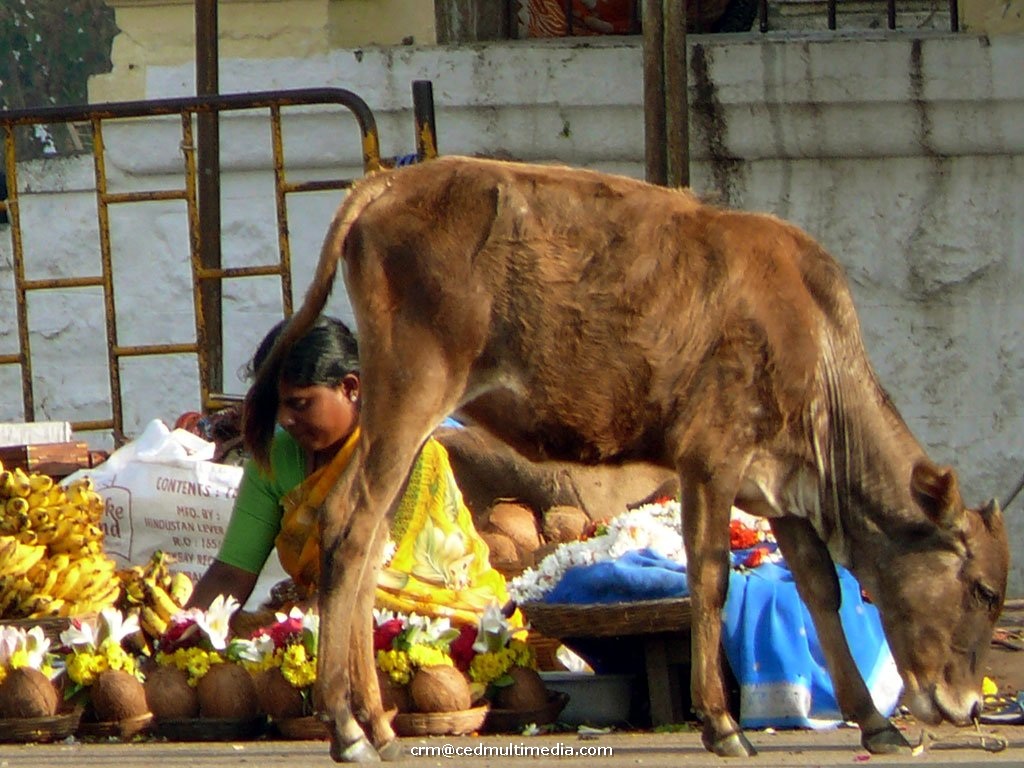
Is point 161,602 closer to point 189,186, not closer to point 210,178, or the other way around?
point 189,186

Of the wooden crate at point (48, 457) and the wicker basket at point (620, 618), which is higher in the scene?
the wooden crate at point (48, 457)

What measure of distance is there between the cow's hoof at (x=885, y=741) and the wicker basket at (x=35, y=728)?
2.13m

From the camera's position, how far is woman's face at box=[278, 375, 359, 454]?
574 centimetres

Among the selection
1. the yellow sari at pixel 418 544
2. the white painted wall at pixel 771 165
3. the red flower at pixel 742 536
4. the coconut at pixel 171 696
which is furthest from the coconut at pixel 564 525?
the coconut at pixel 171 696

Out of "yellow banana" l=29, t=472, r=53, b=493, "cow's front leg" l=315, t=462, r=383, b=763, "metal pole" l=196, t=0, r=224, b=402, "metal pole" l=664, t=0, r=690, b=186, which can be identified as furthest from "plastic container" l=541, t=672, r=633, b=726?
"metal pole" l=196, t=0, r=224, b=402

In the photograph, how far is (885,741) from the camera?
527cm

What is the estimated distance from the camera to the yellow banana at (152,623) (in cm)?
619

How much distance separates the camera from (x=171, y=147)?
28.8 ft

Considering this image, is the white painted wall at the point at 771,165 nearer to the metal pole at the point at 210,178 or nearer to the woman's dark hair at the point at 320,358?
the metal pole at the point at 210,178

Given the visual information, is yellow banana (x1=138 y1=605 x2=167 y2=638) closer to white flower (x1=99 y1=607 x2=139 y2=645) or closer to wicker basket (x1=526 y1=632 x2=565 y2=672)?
white flower (x1=99 y1=607 x2=139 y2=645)

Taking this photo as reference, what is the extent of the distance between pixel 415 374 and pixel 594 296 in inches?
19.3

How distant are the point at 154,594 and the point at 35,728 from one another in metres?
0.74

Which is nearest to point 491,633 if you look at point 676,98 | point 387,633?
point 387,633

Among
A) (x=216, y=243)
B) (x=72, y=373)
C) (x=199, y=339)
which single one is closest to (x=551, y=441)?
(x=199, y=339)
